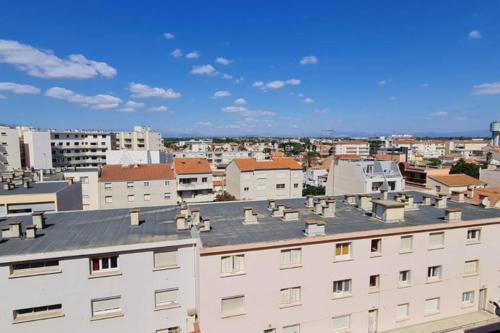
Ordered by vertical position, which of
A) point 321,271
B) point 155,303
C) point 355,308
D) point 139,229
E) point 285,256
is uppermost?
point 139,229

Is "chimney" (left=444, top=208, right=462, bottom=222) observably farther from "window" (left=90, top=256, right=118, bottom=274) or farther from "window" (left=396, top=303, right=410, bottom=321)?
"window" (left=90, top=256, right=118, bottom=274)

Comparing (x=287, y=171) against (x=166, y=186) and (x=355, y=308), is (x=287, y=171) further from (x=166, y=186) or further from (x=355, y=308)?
(x=355, y=308)

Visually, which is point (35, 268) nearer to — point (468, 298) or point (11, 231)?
point (11, 231)

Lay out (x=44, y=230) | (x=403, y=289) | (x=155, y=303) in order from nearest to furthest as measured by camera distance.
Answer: (x=155, y=303) < (x=44, y=230) < (x=403, y=289)

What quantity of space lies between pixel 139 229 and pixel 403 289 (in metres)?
15.8

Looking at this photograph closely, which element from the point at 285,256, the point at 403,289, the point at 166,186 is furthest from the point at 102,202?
the point at 403,289

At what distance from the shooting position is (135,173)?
4938 centimetres

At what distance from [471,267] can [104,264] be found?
21969 millimetres

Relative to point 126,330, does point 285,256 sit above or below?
above

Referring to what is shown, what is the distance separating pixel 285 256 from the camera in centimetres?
1598

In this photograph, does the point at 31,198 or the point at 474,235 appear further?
the point at 31,198

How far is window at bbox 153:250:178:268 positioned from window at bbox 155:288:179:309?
1323 mm

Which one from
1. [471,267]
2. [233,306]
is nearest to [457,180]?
[471,267]

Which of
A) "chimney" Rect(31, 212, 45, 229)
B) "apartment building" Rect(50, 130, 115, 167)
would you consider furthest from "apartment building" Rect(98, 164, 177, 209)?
"apartment building" Rect(50, 130, 115, 167)
